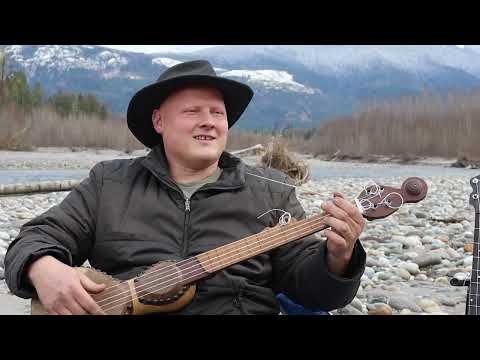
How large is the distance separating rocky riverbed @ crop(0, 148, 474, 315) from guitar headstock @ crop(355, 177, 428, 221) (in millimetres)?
1413

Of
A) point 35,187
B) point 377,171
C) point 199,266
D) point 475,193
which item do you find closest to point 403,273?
point 475,193

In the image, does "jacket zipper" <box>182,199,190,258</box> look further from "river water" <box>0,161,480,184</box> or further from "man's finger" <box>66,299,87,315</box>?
"river water" <box>0,161,480,184</box>

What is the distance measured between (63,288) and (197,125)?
72 centimetres

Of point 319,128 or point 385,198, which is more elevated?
point 385,198

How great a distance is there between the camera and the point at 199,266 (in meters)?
1.64

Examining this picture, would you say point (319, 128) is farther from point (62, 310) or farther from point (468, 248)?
point (62, 310)

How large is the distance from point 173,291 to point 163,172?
1.60ft

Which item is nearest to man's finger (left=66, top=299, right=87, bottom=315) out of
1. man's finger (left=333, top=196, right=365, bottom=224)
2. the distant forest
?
man's finger (left=333, top=196, right=365, bottom=224)

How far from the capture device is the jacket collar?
76.6 inches

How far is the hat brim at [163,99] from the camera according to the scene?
6.44ft

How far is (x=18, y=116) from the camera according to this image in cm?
718
